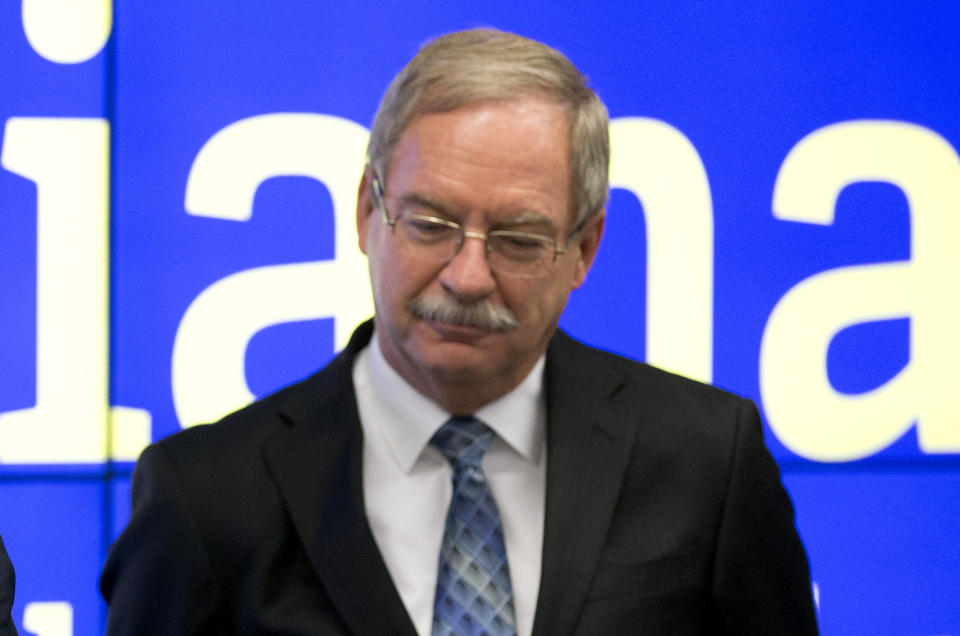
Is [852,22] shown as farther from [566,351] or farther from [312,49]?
[566,351]

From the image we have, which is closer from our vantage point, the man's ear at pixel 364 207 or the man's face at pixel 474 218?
the man's face at pixel 474 218

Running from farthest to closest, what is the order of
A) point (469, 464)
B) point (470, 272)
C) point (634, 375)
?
point (634, 375)
point (469, 464)
point (470, 272)

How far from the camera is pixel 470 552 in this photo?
4.33 ft

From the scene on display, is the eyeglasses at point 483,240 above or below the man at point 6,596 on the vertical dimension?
above

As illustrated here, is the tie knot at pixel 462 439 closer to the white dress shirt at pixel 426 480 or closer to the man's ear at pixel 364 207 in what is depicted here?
the white dress shirt at pixel 426 480

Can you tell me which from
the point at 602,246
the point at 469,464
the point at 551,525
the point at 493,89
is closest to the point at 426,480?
the point at 469,464

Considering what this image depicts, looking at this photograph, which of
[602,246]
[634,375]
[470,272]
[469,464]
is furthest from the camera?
[602,246]

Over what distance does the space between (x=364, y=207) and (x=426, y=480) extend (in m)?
0.31

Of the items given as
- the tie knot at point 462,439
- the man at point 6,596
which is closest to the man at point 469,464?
the tie knot at point 462,439

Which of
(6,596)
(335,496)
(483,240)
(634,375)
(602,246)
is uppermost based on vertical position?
(602,246)

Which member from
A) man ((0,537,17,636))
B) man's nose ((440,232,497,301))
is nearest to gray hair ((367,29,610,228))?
man's nose ((440,232,497,301))

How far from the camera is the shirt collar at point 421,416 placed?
1.35 meters

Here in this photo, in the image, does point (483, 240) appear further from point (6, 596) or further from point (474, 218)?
point (6, 596)

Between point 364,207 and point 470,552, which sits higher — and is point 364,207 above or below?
above
